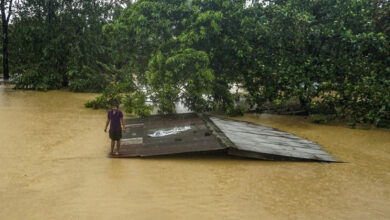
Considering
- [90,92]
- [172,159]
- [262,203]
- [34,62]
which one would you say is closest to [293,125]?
[172,159]

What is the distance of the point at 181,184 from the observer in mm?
6660

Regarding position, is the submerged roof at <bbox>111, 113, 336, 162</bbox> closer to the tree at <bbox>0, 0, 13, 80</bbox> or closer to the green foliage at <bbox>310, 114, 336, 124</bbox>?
the green foliage at <bbox>310, 114, 336, 124</bbox>

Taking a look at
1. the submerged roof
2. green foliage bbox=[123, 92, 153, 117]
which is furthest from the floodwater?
green foliage bbox=[123, 92, 153, 117]

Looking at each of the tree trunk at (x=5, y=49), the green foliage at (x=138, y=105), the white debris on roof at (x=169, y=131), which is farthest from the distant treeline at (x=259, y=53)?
the tree trunk at (x=5, y=49)

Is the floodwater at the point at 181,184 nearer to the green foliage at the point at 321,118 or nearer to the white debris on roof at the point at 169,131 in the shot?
the white debris on roof at the point at 169,131

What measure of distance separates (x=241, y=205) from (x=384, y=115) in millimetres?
8572

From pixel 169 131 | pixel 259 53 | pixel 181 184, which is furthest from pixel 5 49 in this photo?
pixel 181 184

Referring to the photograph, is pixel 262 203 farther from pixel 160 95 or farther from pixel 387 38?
pixel 387 38

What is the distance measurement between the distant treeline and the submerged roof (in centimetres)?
244

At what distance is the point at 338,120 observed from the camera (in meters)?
13.5

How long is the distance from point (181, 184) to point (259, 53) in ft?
28.6

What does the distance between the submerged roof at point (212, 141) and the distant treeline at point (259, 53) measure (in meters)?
2.44

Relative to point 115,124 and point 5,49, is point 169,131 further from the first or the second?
point 5,49

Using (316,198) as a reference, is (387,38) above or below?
above
